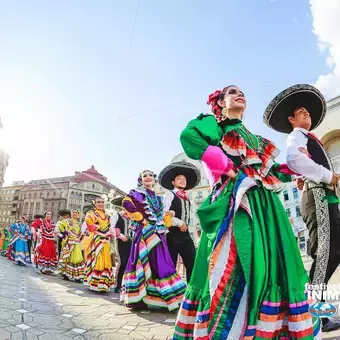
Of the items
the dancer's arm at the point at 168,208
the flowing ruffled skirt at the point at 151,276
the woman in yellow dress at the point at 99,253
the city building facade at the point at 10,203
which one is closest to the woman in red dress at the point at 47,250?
the woman in yellow dress at the point at 99,253

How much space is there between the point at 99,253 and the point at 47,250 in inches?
210

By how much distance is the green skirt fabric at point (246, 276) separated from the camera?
1560 millimetres

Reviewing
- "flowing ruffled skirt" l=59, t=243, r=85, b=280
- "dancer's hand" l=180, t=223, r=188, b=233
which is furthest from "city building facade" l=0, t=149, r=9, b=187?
"dancer's hand" l=180, t=223, r=188, b=233

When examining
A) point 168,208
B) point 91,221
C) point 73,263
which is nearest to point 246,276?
point 168,208

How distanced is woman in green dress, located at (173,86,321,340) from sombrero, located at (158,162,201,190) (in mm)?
2817

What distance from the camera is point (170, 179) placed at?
16.4ft

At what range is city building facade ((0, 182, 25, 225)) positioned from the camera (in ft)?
277

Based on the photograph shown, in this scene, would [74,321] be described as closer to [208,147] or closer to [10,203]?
[208,147]

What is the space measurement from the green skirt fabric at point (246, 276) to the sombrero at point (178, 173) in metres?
2.98

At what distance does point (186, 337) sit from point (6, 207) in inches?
3812

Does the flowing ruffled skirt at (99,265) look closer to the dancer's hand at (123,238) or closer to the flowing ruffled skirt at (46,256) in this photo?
the dancer's hand at (123,238)

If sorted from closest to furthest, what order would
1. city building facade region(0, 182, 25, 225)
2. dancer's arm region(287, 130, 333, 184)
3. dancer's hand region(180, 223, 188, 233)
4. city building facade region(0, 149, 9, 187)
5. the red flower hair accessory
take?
1. the red flower hair accessory
2. dancer's arm region(287, 130, 333, 184)
3. dancer's hand region(180, 223, 188, 233)
4. city building facade region(0, 149, 9, 187)
5. city building facade region(0, 182, 25, 225)

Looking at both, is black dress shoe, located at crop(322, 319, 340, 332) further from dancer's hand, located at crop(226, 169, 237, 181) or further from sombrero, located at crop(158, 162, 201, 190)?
sombrero, located at crop(158, 162, 201, 190)

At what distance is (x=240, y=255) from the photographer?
5.35ft
